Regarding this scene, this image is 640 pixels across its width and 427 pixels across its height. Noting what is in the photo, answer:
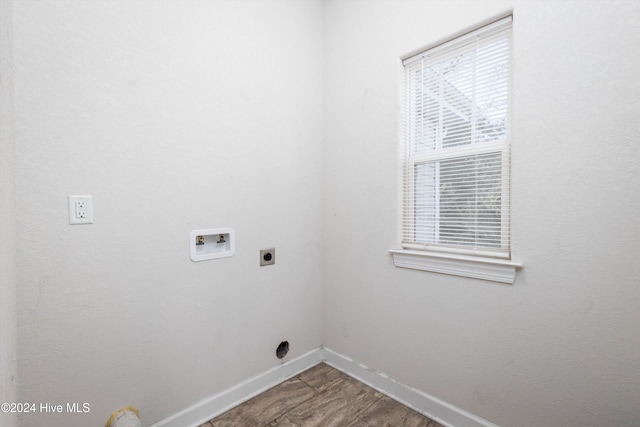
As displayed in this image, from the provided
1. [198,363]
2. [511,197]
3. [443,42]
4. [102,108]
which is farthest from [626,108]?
[198,363]

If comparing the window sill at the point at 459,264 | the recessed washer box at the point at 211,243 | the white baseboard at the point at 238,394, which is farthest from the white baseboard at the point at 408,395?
the recessed washer box at the point at 211,243

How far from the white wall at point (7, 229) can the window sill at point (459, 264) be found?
1658mm

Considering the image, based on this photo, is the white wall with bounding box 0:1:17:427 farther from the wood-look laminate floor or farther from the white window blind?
the white window blind

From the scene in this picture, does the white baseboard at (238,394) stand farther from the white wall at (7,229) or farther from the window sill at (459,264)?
the window sill at (459,264)

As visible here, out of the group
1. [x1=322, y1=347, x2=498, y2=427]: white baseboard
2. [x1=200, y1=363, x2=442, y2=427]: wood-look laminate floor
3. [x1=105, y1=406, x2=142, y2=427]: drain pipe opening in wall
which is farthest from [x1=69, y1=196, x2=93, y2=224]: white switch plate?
[x1=322, y1=347, x2=498, y2=427]: white baseboard

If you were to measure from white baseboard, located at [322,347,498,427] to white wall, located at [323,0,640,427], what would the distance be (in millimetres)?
40

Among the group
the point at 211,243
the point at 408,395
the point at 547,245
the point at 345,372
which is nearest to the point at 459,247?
the point at 547,245

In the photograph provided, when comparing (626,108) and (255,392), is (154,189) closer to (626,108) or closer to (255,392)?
(255,392)

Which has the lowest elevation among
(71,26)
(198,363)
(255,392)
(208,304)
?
(255,392)

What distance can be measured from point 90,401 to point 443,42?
8.00ft

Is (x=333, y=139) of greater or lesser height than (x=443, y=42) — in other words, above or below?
below

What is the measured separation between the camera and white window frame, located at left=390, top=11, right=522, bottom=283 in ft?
4.41

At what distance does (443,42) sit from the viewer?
153 centimetres

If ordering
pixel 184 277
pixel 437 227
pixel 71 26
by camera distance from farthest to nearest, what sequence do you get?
pixel 437 227 < pixel 184 277 < pixel 71 26
